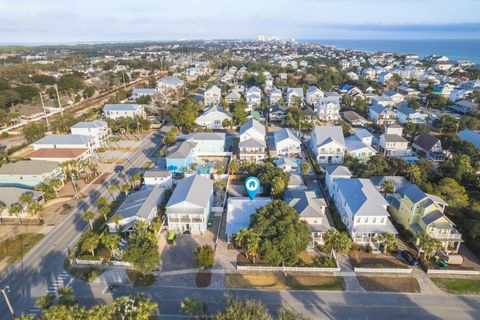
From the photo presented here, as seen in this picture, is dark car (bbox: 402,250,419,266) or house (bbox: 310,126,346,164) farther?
house (bbox: 310,126,346,164)

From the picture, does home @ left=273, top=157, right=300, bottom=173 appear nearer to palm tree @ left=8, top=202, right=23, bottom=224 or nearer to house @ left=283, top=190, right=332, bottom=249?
house @ left=283, top=190, right=332, bottom=249

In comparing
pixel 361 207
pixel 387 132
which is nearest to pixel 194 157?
pixel 361 207

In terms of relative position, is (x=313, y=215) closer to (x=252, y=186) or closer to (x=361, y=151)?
(x=252, y=186)

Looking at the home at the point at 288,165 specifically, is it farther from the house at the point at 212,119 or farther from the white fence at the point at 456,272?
the house at the point at 212,119

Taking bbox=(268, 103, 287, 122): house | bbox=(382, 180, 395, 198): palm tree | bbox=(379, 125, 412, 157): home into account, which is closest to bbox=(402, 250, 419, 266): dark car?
bbox=(382, 180, 395, 198): palm tree

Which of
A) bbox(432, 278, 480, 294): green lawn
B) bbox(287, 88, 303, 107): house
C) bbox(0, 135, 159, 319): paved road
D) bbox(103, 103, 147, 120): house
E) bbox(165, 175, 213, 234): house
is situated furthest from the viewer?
bbox(287, 88, 303, 107): house

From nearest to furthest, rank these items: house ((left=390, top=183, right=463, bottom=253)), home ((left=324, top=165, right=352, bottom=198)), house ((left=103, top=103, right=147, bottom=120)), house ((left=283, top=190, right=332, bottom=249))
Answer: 1. house ((left=390, top=183, right=463, bottom=253))
2. house ((left=283, top=190, right=332, bottom=249))
3. home ((left=324, top=165, right=352, bottom=198))
4. house ((left=103, top=103, right=147, bottom=120))

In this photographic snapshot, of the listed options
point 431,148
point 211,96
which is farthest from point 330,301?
point 211,96
